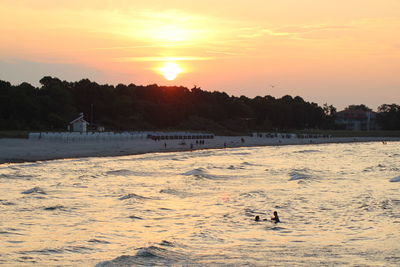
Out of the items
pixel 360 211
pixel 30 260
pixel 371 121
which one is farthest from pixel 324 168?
pixel 371 121

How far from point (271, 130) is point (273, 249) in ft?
352

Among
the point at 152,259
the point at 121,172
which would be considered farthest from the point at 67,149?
the point at 152,259

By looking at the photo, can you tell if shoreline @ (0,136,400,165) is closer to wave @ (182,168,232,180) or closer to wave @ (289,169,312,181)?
wave @ (182,168,232,180)

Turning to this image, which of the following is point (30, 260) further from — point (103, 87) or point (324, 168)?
point (103, 87)

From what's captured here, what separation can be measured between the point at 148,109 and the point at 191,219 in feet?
272

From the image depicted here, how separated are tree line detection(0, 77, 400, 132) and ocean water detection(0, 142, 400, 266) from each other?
42903mm

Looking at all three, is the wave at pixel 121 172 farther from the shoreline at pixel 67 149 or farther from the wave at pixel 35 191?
the wave at pixel 35 191

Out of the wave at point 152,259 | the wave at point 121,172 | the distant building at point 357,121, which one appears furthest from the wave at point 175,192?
the distant building at point 357,121

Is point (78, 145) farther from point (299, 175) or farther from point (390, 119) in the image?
point (390, 119)

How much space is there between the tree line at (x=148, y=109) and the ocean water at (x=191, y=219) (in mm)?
42903

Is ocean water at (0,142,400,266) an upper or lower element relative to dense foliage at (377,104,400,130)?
lower

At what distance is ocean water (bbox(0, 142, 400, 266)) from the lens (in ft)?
43.9

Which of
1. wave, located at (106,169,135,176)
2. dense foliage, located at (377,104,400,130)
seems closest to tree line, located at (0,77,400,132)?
dense foliage, located at (377,104,400,130)

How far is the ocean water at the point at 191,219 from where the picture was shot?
13.4 meters
